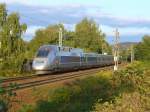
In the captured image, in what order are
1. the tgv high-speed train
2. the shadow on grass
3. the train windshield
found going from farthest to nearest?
A: the train windshield
the tgv high-speed train
the shadow on grass

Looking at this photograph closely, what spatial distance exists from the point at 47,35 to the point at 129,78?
77.5 m

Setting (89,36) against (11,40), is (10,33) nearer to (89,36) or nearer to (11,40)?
(11,40)

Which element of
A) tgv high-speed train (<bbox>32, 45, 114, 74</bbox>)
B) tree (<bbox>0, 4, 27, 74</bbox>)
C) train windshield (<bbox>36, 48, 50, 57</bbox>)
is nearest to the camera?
tgv high-speed train (<bbox>32, 45, 114, 74</bbox>)

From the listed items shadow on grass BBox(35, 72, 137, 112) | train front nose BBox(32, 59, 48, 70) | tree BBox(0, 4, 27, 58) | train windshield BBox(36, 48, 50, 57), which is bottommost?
shadow on grass BBox(35, 72, 137, 112)

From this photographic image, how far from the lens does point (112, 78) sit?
1200 inches

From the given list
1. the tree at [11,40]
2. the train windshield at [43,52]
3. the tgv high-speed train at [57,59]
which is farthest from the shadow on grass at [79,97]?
the tree at [11,40]

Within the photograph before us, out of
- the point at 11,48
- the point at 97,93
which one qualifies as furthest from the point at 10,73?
the point at 97,93

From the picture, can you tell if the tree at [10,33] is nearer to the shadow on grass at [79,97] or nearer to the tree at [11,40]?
the tree at [11,40]

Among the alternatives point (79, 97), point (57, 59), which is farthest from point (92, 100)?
point (57, 59)

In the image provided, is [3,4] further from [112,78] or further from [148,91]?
[148,91]

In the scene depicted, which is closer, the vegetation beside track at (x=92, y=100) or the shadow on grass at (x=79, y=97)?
the vegetation beside track at (x=92, y=100)

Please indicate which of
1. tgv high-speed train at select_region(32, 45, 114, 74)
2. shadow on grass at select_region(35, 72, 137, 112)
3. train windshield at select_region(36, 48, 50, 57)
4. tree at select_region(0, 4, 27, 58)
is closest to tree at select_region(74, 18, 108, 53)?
tgv high-speed train at select_region(32, 45, 114, 74)

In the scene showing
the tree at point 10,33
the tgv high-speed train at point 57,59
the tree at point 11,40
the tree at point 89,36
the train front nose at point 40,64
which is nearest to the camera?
the train front nose at point 40,64

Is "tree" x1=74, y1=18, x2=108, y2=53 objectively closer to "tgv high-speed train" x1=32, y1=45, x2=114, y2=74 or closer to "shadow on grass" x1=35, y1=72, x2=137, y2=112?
"tgv high-speed train" x1=32, y1=45, x2=114, y2=74
